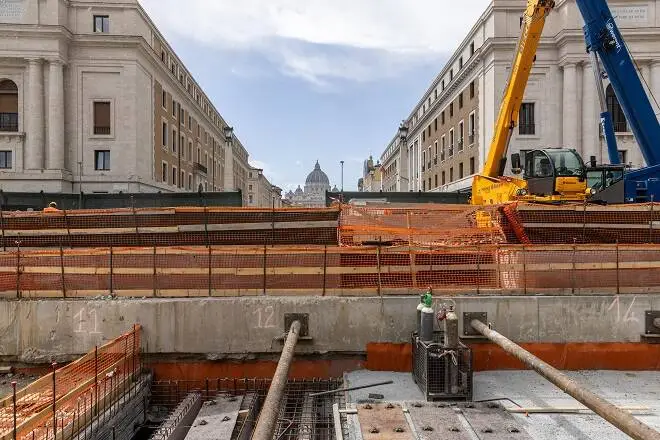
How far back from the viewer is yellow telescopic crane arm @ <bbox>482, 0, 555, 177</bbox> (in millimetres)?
16234

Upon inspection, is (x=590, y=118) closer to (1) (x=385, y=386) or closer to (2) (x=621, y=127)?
(2) (x=621, y=127)

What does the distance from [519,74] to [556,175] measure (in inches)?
189

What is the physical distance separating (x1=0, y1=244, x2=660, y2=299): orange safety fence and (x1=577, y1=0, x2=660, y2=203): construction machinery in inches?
301

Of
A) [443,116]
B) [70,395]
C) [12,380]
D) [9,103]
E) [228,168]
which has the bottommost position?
[12,380]

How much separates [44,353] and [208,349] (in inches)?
116

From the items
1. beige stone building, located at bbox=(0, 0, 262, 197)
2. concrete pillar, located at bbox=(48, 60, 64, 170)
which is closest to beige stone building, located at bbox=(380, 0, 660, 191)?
beige stone building, located at bbox=(0, 0, 262, 197)

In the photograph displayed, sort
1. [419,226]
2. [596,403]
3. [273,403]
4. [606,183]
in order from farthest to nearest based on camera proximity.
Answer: [606,183], [419,226], [273,403], [596,403]

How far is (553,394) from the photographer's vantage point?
273 inches

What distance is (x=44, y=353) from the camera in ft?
26.2

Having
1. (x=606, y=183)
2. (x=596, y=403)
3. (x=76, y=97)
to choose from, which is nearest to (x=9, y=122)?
(x=76, y=97)

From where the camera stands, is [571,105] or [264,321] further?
[571,105]

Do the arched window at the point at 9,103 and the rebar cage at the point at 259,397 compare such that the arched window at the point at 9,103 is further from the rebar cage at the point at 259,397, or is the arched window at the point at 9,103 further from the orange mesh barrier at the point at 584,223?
the orange mesh barrier at the point at 584,223

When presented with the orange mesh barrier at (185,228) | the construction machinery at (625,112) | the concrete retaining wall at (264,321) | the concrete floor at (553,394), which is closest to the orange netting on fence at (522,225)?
the orange mesh barrier at (185,228)

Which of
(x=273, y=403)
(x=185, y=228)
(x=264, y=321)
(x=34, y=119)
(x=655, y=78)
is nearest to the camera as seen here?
(x=273, y=403)
